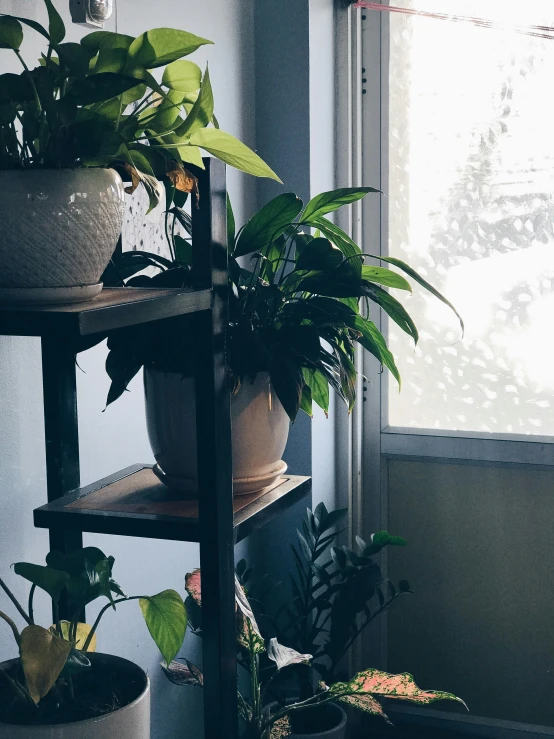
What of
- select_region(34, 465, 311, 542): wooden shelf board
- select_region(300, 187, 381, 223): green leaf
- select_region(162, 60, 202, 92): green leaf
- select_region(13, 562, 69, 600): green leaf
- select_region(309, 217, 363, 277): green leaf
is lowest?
select_region(13, 562, 69, 600): green leaf

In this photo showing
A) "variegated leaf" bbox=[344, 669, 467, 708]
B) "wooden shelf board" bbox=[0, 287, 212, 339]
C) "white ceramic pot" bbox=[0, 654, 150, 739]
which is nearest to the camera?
"wooden shelf board" bbox=[0, 287, 212, 339]

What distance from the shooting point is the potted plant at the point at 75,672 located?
2.82ft

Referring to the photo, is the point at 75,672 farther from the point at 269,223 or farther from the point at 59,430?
the point at 269,223

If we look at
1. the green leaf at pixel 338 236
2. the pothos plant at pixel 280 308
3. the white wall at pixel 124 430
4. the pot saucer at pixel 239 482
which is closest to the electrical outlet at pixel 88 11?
the white wall at pixel 124 430

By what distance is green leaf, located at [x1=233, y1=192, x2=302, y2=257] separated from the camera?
1144 mm

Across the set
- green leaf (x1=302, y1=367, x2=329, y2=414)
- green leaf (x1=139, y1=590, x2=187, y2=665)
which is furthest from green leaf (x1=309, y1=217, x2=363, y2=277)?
green leaf (x1=139, y1=590, x2=187, y2=665)

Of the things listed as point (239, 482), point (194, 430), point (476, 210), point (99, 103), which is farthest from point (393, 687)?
point (476, 210)

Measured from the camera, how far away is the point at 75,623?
3.30 ft

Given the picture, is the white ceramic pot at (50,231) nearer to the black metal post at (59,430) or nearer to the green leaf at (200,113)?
the green leaf at (200,113)

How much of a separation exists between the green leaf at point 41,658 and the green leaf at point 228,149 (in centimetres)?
56

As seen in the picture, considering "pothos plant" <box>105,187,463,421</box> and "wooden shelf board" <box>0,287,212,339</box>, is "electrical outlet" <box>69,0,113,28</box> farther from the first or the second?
"wooden shelf board" <box>0,287,212,339</box>

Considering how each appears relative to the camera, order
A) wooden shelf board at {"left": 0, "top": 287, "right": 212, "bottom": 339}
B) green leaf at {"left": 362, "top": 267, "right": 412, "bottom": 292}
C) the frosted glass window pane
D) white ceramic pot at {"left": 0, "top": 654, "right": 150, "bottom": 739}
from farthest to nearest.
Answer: the frosted glass window pane
green leaf at {"left": 362, "top": 267, "right": 412, "bottom": 292}
white ceramic pot at {"left": 0, "top": 654, "right": 150, "bottom": 739}
wooden shelf board at {"left": 0, "top": 287, "right": 212, "bottom": 339}

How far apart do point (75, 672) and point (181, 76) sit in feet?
2.16

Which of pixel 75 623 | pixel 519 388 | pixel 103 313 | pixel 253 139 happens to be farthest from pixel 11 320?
pixel 519 388
